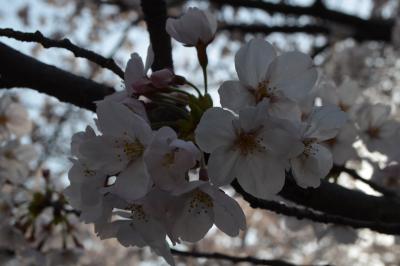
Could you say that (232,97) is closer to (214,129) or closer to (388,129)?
(214,129)

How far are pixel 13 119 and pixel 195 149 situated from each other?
1892 millimetres

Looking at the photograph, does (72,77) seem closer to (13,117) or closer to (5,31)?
(5,31)

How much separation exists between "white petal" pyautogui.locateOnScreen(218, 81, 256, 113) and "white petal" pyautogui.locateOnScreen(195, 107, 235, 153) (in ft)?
0.17

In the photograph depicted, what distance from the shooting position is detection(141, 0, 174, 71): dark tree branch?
6.18ft

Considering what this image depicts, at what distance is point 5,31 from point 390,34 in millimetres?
5790

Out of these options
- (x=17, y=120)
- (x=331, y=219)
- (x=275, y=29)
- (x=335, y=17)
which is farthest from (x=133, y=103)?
(x=275, y=29)

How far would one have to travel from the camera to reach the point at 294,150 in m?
1.28

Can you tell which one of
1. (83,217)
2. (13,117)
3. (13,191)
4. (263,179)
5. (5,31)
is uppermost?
(5,31)

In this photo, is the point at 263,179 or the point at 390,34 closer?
the point at 263,179

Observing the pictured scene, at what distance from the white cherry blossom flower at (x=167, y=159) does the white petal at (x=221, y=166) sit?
7cm

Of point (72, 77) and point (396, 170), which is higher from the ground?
point (72, 77)

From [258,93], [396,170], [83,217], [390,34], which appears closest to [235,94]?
[258,93]

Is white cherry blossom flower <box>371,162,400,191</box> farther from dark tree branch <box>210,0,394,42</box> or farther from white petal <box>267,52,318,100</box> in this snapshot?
dark tree branch <box>210,0,394,42</box>

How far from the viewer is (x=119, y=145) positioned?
1.41 metres
